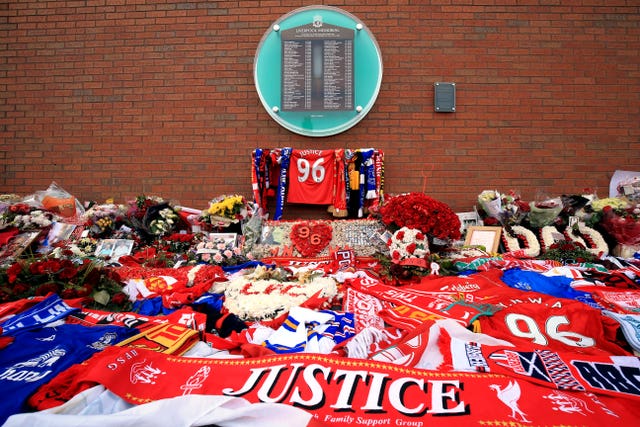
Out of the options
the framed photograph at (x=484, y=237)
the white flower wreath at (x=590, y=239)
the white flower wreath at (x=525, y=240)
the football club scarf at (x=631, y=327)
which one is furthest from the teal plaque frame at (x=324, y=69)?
the football club scarf at (x=631, y=327)

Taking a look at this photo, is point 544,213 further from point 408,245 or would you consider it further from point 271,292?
point 271,292

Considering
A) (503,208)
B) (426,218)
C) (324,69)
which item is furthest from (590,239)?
(324,69)

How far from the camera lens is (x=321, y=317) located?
2.71 meters

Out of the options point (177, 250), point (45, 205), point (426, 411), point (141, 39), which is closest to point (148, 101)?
point (141, 39)

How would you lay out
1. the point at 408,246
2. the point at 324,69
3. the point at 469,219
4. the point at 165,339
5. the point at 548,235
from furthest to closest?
the point at 324,69 < the point at 469,219 < the point at 548,235 < the point at 408,246 < the point at 165,339

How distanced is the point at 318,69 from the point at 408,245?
3.22m

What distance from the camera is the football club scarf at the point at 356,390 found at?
1.53 meters

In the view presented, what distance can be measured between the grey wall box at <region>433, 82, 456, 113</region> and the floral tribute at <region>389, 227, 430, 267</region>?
105 inches

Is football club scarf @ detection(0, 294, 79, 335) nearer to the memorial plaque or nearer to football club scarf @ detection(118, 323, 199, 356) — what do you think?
football club scarf @ detection(118, 323, 199, 356)

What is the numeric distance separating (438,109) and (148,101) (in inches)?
177

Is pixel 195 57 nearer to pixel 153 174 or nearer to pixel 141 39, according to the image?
pixel 141 39

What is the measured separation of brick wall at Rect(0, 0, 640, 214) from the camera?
594 cm

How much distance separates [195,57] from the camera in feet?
20.2

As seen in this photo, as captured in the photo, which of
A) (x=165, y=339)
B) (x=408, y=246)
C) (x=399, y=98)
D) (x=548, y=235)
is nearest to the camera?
(x=165, y=339)
